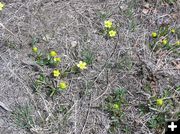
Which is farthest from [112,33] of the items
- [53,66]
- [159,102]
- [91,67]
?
[159,102]

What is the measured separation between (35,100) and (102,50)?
754 mm

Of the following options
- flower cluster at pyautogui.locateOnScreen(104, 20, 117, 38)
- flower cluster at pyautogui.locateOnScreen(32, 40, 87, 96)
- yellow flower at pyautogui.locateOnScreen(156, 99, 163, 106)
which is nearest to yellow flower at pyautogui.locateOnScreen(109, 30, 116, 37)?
flower cluster at pyautogui.locateOnScreen(104, 20, 117, 38)

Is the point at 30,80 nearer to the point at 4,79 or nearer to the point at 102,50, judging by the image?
the point at 4,79

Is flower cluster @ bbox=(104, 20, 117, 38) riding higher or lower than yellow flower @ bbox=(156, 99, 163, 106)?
higher

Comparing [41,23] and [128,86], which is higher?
[41,23]

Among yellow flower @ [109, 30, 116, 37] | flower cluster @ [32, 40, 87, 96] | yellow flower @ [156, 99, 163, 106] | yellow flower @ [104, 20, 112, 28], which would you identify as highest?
yellow flower @ [104, 20, 112, 28]

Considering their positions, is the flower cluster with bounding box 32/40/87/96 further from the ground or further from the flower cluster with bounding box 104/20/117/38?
the flower cluster with bounding box 104/20/117/38

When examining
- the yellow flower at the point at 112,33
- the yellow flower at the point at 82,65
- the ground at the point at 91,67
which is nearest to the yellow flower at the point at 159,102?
the ground at the point at 91,67

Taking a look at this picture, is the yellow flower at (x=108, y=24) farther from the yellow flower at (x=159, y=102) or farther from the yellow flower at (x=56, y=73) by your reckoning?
the yellow flower at (x=159, y=102)

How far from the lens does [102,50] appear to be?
3.15 metres

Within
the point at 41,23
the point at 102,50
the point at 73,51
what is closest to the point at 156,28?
the point at 102,50

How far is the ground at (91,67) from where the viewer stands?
2.75m

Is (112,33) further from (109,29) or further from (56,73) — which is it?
(56,73)

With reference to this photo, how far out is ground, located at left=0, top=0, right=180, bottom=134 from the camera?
108 inches
